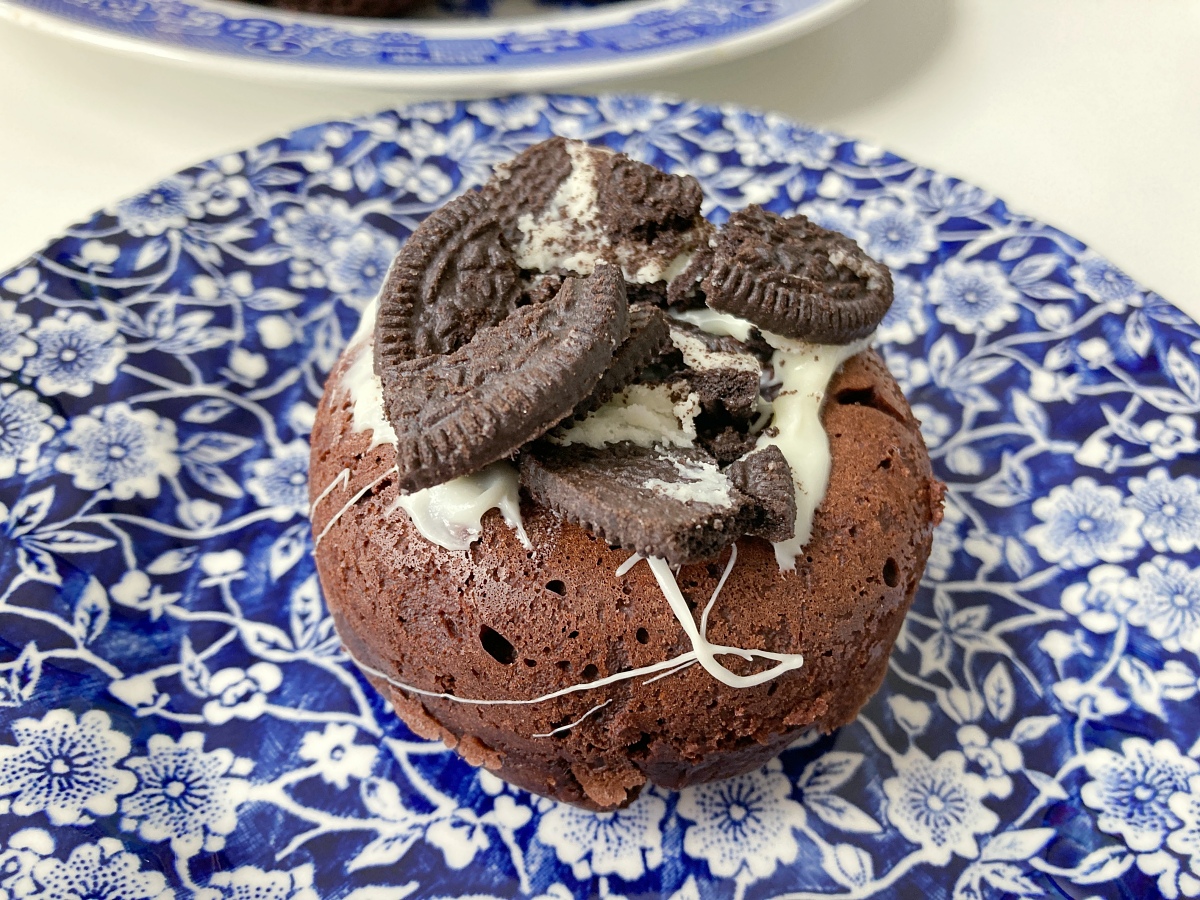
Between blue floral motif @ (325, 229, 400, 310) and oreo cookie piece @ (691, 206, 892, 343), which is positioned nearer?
oreo cookie piece @ (691, 206, 892, 343)

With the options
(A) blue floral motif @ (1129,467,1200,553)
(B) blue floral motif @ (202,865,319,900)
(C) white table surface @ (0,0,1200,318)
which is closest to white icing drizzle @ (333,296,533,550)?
(B) blue floral motif @ (202,865,319,900)

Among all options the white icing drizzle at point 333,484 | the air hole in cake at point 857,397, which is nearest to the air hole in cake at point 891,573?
the air hole in cake at point 857,397

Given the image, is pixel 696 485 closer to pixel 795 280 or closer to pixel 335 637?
pixel 795 280

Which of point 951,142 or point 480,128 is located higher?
point 480,128

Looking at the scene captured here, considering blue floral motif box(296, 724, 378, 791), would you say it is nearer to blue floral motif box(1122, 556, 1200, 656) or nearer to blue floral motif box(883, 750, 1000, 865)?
blue floral motif box(883, 750, 1000, 865)

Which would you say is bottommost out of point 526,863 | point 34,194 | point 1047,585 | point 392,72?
point 526,863

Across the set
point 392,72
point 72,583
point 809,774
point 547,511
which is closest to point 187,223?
point 392,72

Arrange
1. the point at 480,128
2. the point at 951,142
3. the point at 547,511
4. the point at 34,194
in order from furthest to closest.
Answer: the point at 951,142 < the point at 34,194 < the point at 480,128 < the point at 547,511

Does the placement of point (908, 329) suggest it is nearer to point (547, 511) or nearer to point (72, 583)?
point (547, 511)

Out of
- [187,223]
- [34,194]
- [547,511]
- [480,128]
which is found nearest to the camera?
[547,511]
